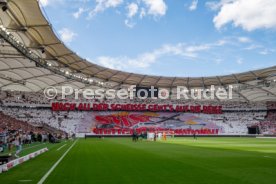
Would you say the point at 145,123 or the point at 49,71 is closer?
the point at 49,71

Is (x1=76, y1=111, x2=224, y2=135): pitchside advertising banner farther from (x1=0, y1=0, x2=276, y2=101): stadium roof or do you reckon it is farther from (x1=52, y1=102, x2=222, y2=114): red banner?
(x1=0, y1=0, x2=276, y2=101): stadium roof

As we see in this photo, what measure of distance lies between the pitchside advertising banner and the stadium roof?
8228mm

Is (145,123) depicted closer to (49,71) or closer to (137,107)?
(137,107)

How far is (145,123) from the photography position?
90.1 meters

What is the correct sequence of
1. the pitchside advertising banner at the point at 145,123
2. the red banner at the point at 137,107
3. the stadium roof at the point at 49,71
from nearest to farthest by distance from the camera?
1. the stadium roof at the point at 49,71
2. the pitchside advertising banner at the point at 145,123
3. the red banner at the point at 137,107

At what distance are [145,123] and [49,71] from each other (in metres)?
30.9

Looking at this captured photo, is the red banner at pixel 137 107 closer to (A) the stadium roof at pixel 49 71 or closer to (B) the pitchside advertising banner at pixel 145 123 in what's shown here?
(B) the pitchside advertising banner at pixel 145 123

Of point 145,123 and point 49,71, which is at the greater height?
point 49,71

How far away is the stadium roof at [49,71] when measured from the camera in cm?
3825

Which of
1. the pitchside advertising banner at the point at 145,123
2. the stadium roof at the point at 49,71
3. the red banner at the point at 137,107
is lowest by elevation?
the pitchside advertising banner at the point at 145,123

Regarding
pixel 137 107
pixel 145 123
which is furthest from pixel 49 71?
pixel 145 123

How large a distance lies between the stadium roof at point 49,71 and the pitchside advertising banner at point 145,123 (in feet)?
27.0

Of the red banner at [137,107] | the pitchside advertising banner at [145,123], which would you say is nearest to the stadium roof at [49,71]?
the red banner at [137,107]

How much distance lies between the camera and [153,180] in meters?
11.3
